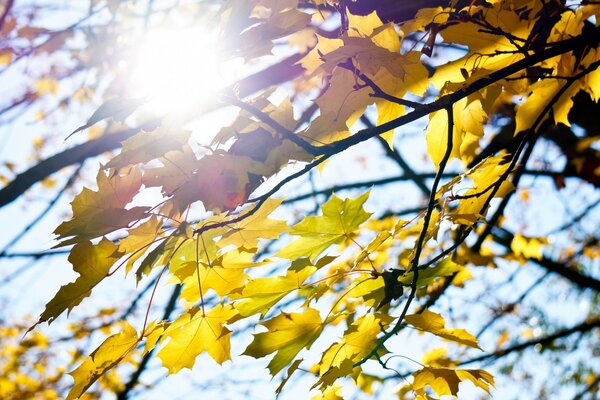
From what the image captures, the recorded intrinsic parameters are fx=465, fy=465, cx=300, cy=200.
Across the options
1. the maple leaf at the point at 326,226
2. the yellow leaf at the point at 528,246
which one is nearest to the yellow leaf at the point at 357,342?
the maple leaf at the point at 326,226

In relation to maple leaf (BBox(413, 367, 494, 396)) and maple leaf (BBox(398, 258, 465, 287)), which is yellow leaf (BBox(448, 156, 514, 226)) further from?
maple leaf (BBox(413, 367, 494, 396))

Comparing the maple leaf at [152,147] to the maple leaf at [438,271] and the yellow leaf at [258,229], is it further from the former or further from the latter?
the maple leaf at [438,271]

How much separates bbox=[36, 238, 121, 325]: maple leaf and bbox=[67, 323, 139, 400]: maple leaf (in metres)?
0.13

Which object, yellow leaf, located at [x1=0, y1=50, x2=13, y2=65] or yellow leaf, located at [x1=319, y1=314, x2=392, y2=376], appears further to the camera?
yellow leaf, located at [x1=0, y1=50, x2=13, y2=65]

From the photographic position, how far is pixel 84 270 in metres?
0.89

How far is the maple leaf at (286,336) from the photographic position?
3.14ft

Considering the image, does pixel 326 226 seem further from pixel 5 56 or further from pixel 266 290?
pixel 5 56

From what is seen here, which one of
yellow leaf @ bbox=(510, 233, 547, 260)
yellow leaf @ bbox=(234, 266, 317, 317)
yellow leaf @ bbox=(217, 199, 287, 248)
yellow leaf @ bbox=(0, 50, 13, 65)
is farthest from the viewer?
yellow leaf @ bbox=(0, 50, 13, 65)

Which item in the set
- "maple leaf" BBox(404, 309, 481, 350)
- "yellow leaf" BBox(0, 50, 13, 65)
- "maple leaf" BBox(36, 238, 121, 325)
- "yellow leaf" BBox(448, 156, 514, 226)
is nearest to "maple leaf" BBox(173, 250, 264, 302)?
"maple leaf" BBox(36, 238, 121, 325)

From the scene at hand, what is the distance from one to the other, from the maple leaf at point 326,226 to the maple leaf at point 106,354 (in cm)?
36

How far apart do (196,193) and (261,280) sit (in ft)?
0.81

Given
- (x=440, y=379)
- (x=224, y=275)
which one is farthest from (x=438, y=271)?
(x=224, y=275)

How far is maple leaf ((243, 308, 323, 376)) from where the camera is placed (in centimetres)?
96

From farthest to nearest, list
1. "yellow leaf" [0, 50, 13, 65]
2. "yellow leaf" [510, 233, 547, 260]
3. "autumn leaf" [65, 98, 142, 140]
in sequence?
"yellow leaf" [0, 50, 13, 65] → "yellow leaf" [510, 233, 547, 260] → "autumn leaf" [65, 98, 142, 140]
